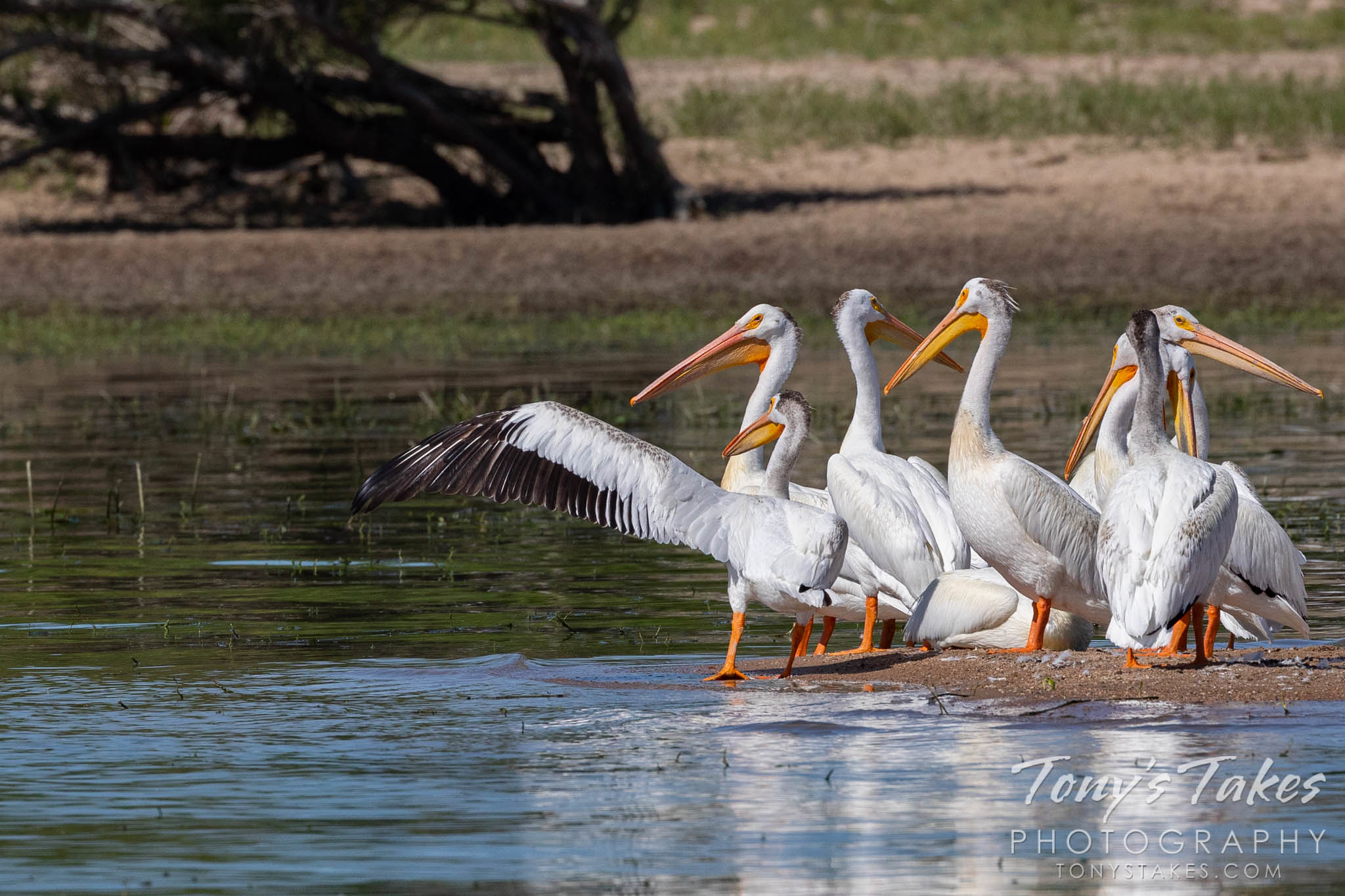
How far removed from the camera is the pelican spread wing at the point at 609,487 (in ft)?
22.0

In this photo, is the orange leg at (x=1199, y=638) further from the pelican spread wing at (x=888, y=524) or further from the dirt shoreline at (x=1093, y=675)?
the pelican spread wing at (x=888, y=524)

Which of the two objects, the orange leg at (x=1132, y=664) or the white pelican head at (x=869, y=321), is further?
the white pelican head at (x=869, y=321)

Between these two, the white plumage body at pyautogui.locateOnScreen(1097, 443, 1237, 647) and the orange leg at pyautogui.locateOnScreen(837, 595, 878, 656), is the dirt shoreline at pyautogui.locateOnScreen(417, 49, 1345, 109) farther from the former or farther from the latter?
the white plumage body at pyautogui.locateOnScreen(1097, 443, 1237, 647)

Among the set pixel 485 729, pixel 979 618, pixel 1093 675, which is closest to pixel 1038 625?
pixel 979 618

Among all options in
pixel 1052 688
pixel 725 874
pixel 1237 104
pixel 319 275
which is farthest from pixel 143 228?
pixel 725 874

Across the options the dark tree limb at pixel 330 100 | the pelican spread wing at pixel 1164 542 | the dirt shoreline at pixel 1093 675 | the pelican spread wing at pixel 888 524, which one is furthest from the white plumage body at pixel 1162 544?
the dark tree limb at pixel 330 100

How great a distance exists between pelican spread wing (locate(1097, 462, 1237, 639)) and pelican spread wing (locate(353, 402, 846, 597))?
2.68 ft

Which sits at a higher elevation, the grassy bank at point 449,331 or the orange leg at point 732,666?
the grassy bank at point 449,331

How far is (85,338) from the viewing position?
58.7ft

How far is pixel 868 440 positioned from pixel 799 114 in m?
17.1

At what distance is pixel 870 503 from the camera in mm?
7273

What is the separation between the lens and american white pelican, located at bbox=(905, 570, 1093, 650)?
7145 millimetres

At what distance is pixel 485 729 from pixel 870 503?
171 centimetres

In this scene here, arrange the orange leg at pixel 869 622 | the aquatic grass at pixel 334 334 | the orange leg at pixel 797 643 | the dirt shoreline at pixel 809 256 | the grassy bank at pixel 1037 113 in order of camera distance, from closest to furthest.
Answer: the orange leg at pixel 797 643
the orange leg at pixel 869 622
the aquatic grass at pixel 334 334
the dirt shoreline at pixel 809 256
the grassy bank at pixel 1037 113
